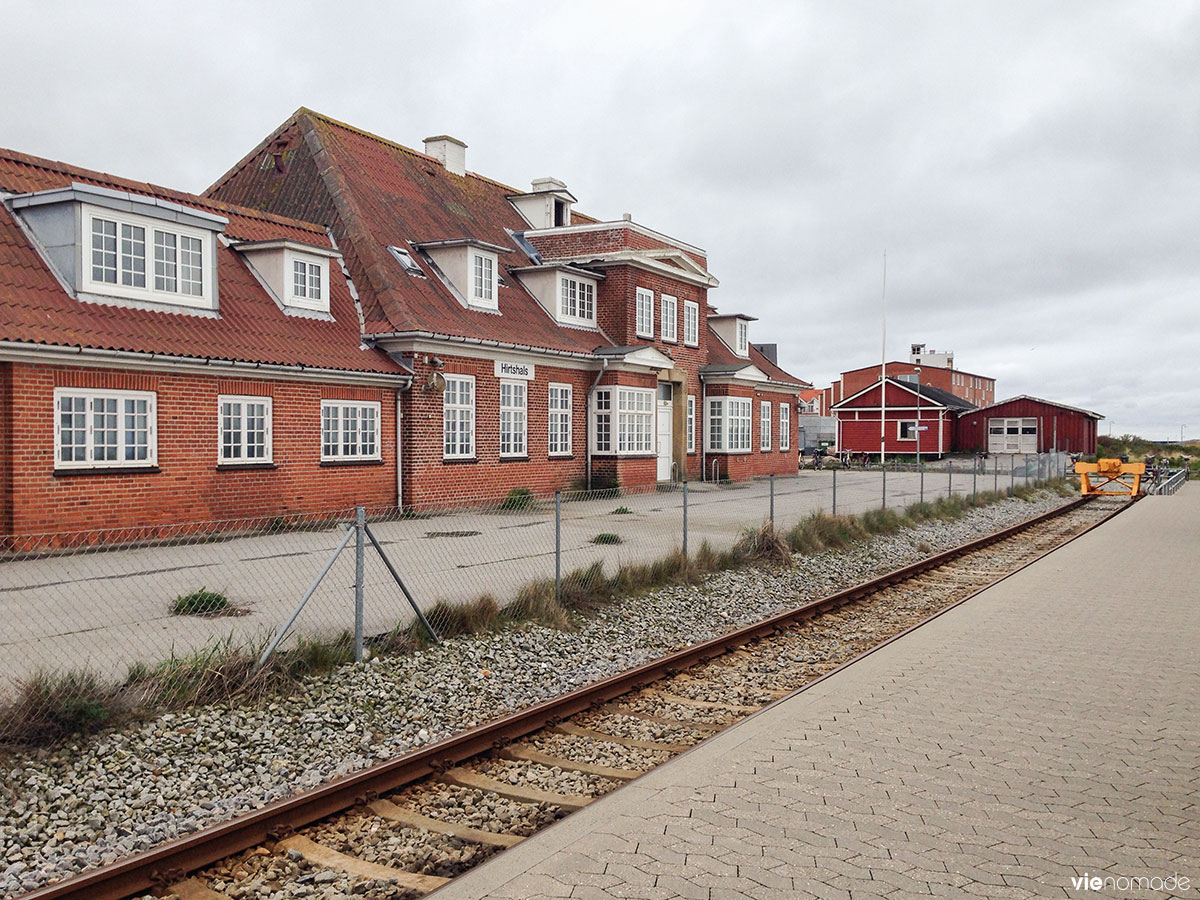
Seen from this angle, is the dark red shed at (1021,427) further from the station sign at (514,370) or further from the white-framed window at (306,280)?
the white-framed window at (306,280)

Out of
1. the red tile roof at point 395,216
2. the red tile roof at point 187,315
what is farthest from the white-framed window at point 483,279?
the red tile roof at point 187,315

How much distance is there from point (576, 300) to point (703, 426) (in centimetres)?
735

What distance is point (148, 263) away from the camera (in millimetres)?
17125

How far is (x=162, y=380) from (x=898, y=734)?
13.8 m

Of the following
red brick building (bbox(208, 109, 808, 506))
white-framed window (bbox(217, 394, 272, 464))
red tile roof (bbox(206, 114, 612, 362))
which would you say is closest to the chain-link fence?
white-framed window (bbox(217, 394, 272, 464))

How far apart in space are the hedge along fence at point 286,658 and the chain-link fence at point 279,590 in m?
0.02

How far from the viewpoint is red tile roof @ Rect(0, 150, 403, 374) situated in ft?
50.0

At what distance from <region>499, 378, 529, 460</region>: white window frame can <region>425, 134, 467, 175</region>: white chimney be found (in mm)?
9454

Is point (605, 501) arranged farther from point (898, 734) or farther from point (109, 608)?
point (898, 734)

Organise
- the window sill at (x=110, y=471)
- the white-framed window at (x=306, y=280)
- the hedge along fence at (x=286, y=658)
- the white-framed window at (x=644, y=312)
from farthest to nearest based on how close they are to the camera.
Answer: the white-framed window at (x=644, y=312)
the white-framed window at (x=306, y=280)
the window sill at (x=110, y=471)
the hedge along fence at (x=286, y=658)

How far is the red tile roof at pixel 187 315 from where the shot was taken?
15242mm

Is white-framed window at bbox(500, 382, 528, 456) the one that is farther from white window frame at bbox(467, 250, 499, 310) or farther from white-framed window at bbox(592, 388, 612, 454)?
white-framed window at bbox(592, 388, 612, 454)

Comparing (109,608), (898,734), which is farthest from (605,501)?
(898,734)

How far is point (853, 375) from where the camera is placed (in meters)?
85.0
